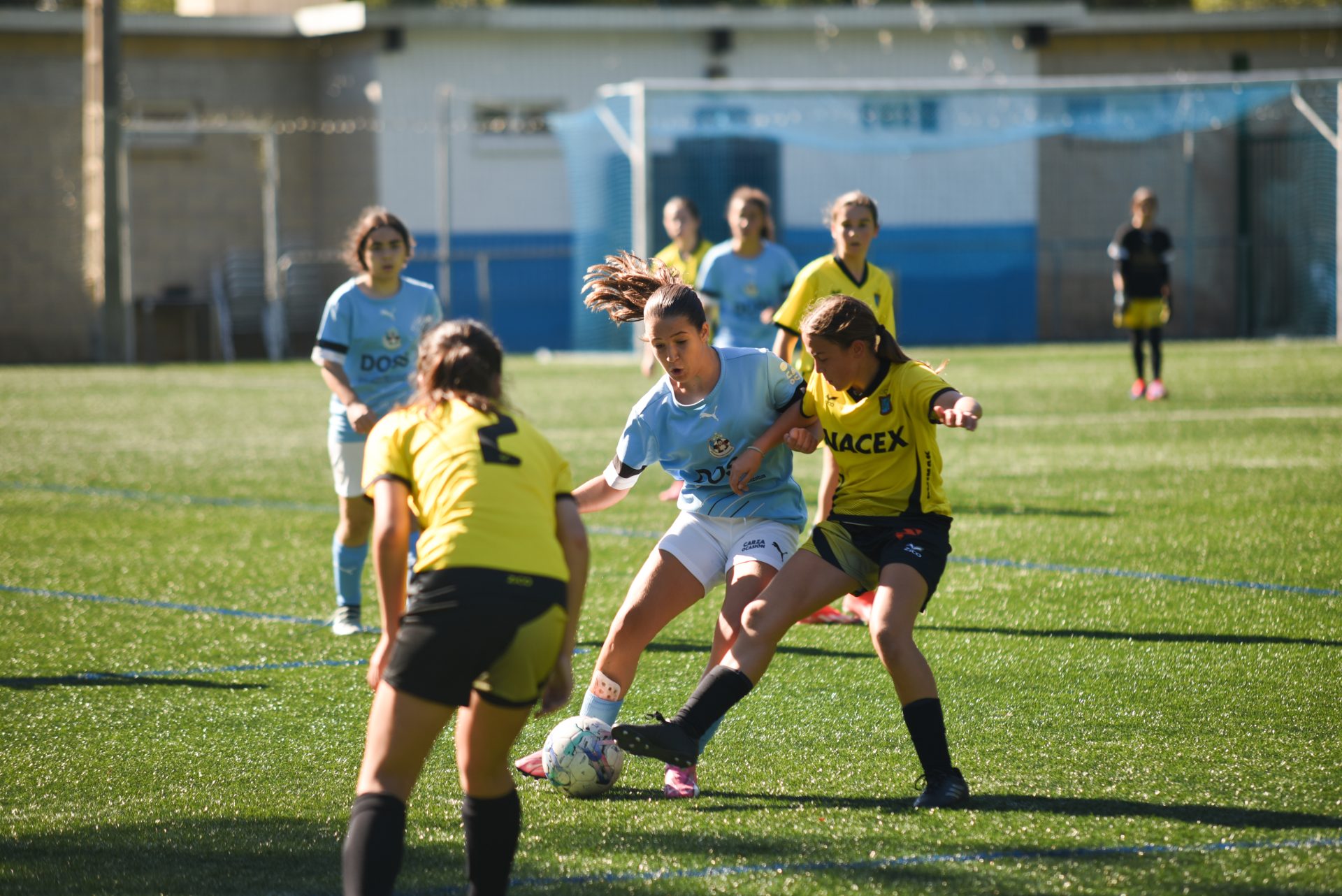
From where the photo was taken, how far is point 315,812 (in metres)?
4.66

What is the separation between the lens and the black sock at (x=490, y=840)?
367 centimetres

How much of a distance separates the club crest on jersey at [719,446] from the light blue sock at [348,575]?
9.10 ft

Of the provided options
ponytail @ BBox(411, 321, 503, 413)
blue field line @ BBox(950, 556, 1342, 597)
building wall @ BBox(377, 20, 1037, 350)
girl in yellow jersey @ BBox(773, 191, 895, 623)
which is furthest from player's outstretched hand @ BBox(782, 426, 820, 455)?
building wall @ BBox(377, 20, 1037, 350)

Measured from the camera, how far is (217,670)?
6535mm

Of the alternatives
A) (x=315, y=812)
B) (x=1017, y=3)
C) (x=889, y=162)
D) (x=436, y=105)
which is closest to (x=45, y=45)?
(x=436, y=105)

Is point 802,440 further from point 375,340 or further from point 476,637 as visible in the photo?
point 375,340

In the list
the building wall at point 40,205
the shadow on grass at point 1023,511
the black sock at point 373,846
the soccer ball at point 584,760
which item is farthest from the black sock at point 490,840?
the building wall at point 40,205

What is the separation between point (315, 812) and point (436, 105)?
78.4 feet

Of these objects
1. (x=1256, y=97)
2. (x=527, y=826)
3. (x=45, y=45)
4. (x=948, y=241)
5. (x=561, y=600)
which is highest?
(x=45, y=45)

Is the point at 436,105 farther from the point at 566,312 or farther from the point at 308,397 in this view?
the point at 308,397

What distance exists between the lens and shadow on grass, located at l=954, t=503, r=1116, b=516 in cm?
1009

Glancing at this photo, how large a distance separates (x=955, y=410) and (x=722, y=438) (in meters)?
0.82

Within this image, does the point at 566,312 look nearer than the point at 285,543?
No

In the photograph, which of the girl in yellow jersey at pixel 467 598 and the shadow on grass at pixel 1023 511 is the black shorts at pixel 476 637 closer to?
the girl in yellow jersey at pixel 467 598
